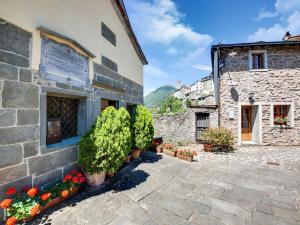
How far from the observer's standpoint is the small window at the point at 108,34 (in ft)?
16.2

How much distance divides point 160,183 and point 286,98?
29.9 ft

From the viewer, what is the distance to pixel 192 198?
3.39 m

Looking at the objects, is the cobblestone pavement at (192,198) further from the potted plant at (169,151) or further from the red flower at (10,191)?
the potted plant at (169,151)

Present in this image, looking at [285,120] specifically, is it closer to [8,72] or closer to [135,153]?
[135,153]

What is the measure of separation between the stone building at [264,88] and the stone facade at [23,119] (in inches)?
340

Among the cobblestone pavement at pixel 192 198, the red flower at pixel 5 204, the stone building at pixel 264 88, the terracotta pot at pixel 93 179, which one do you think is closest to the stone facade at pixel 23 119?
the red flower at pixel 5 204

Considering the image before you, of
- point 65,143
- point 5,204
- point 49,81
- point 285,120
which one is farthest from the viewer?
point 285,120

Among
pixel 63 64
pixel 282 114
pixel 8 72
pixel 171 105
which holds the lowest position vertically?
pixel 282 114

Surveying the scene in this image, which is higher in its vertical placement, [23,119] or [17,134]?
[23,119]

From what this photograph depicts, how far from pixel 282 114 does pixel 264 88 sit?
6.17 feet

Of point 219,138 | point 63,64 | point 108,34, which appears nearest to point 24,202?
point 63,64

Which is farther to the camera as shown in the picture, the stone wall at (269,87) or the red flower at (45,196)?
the stone wall at (269,87)

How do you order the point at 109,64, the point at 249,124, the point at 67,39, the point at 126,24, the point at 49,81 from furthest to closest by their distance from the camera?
the point at 249,124
the point at 126,24
the point at 109,64
the point at 67,39
the point at 49,81

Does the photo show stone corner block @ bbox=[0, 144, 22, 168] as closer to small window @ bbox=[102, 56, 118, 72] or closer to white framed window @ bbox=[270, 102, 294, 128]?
small window @ bbox=[102, 56, 118, 72]
